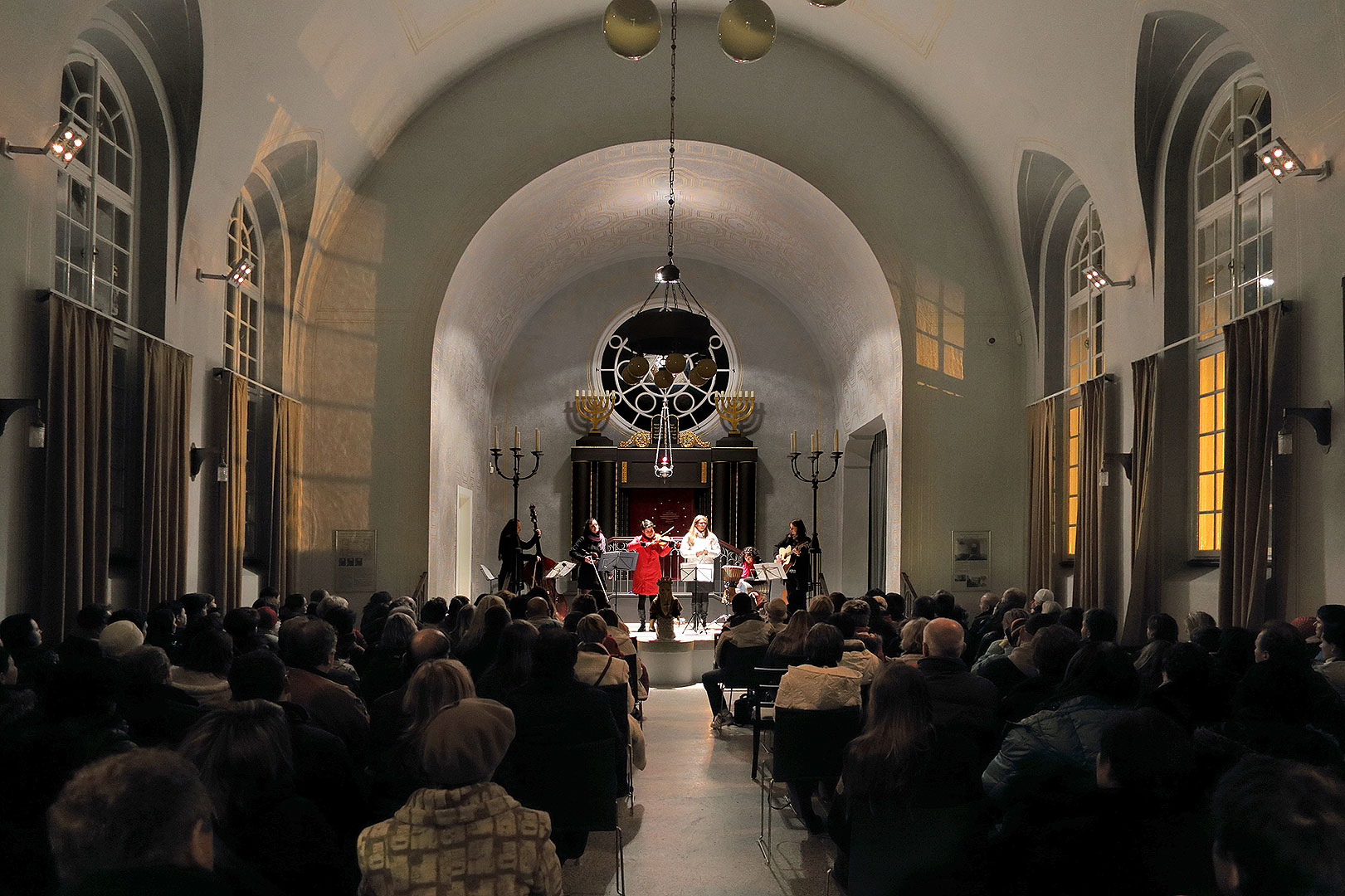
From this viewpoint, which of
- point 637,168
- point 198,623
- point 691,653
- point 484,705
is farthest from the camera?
point 637,168

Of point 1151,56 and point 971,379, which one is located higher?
point 1151,56

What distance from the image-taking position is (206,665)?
4.76 metres

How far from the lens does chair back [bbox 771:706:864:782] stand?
517 cm

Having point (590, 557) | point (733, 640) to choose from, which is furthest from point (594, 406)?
point (733, 640)

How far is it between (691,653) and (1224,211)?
704 centimetres

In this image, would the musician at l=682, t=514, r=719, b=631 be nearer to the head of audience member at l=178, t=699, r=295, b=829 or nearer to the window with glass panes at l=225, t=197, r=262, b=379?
the window with glass panes at l=225, t=197, r=262, b=379

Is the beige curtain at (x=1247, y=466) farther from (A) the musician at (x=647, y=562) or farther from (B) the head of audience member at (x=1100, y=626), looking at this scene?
(A) the musician at (x=647, y=562)

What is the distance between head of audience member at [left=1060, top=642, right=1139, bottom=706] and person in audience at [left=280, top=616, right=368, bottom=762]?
2845 millimetres

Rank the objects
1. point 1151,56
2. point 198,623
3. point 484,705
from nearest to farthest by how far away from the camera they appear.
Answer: point 484,705
point 198,623
point 1151,56

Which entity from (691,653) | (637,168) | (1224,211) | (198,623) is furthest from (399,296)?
(1224,211)

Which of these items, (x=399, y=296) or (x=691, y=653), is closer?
(x=691, y=653)

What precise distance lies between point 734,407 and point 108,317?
12419mm

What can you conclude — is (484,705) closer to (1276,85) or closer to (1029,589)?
(1276,85)

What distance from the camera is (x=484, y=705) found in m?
2.68
